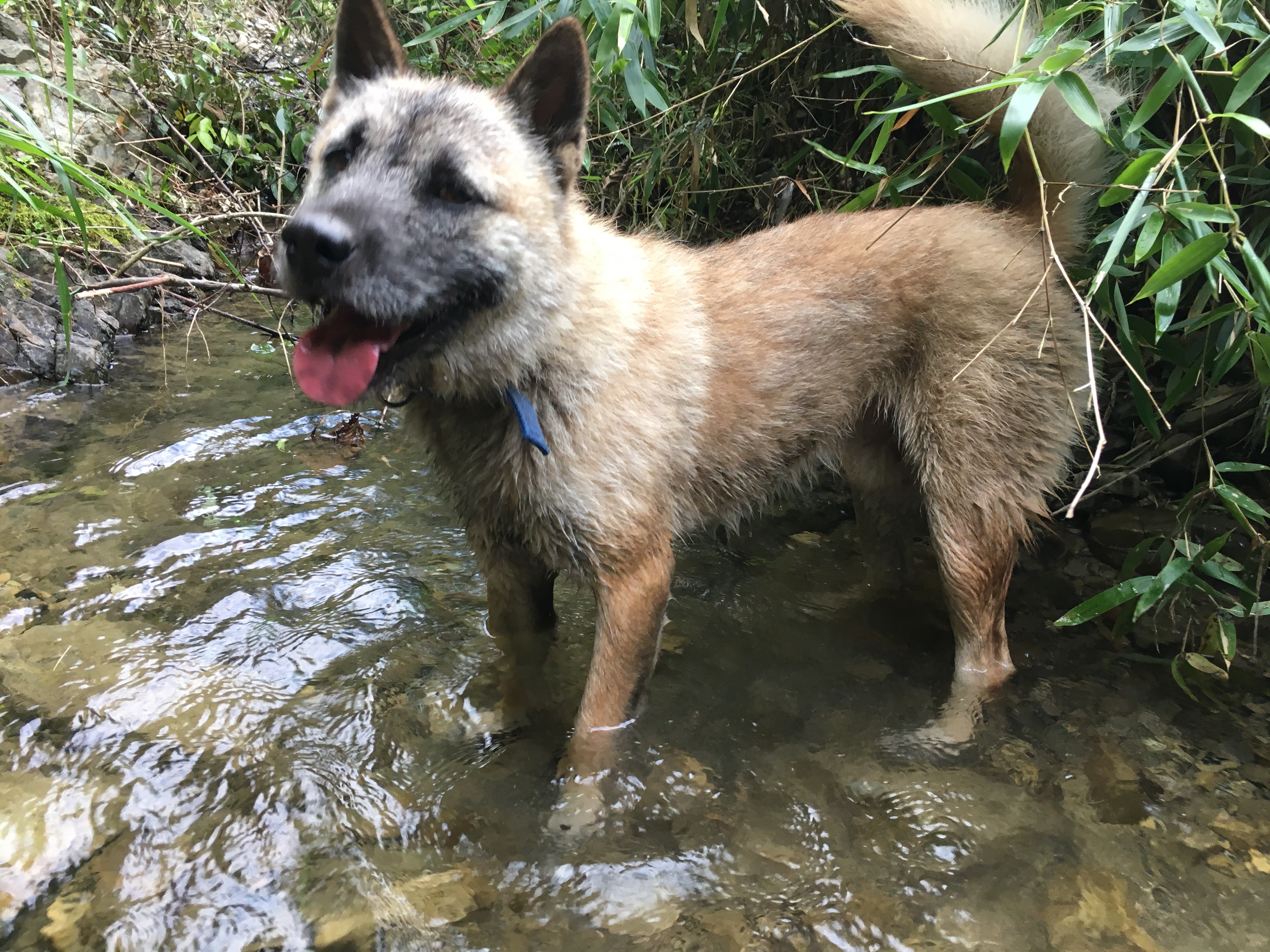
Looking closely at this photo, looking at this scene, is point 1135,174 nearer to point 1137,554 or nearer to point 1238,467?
point 1238,467

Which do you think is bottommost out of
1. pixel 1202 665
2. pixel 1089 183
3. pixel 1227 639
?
pixel 1202 665

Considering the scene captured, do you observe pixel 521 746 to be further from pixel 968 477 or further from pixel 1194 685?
pixel 1194 685

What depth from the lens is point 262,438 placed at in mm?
4125

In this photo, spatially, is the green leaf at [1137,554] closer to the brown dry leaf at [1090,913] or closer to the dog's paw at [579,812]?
the brown dry leaf at [1090,913]

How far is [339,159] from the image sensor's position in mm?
2189

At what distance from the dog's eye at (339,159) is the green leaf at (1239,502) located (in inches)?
107

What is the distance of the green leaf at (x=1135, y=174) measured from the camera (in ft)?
6.35

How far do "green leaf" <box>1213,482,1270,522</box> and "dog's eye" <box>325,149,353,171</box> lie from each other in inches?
107

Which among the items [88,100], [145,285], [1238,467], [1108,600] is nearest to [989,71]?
[1238,467]

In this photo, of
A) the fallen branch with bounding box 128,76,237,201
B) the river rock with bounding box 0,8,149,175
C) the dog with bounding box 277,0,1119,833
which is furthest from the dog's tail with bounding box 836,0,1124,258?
the river rock with bounding box 0,8,149,175

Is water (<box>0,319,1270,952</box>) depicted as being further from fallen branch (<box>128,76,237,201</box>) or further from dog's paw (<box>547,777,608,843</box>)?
fallen branch (<box>128,76,237,201</box>)

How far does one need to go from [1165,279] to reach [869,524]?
5.74ft

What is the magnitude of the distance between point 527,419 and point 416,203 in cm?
64

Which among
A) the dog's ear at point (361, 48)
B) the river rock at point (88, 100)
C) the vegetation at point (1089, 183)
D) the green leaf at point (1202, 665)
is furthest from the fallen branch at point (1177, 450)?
the river rock at point (88, 100)
